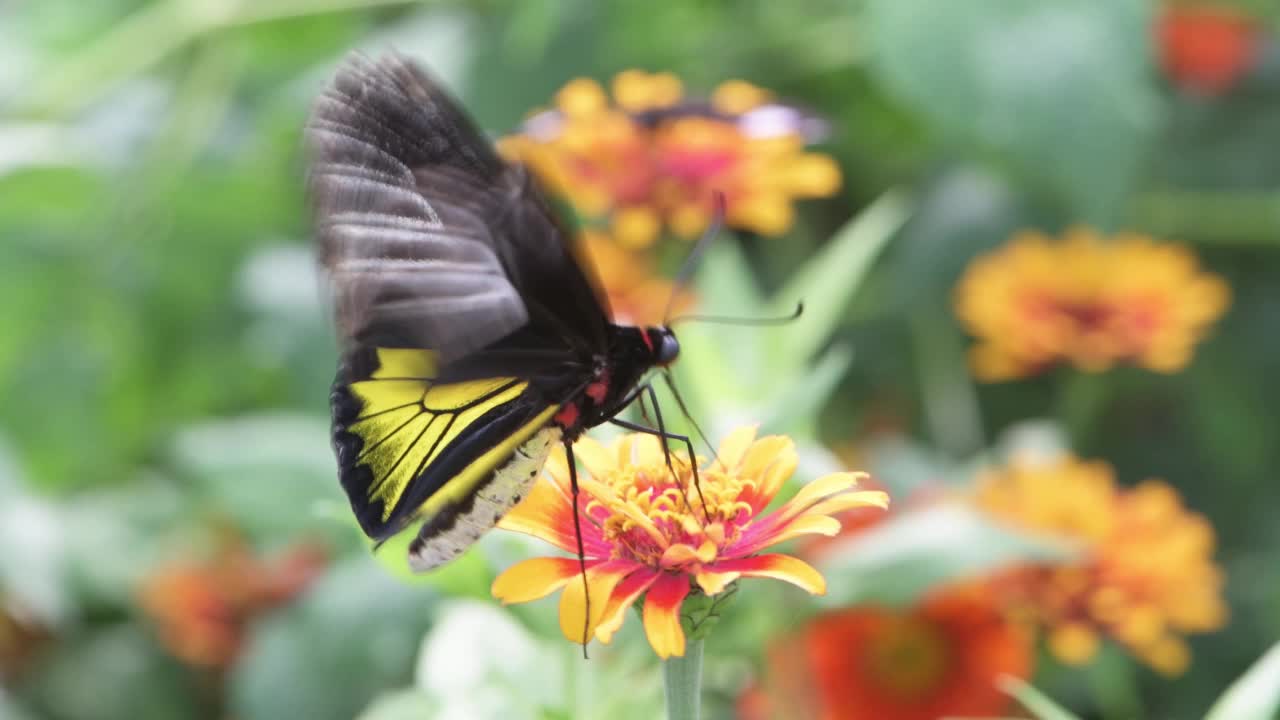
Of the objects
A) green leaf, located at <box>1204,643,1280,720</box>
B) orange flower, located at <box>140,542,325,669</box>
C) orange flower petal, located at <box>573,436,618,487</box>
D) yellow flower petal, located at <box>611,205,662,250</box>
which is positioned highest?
orange flower petal, located at <box>573,436,618,487</box>

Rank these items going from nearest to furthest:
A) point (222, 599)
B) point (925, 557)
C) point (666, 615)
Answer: point (666, 615) → point (925, 557) → point (222, 599)

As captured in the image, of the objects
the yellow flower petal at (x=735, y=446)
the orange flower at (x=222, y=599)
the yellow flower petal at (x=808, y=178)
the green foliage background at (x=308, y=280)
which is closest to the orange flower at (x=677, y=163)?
the yellow flower petal at (x=808, y=178)

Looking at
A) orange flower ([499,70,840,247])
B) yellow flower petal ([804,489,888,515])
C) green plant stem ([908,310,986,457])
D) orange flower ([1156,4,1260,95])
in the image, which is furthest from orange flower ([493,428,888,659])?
orange flower ([1156,4,1260,95])

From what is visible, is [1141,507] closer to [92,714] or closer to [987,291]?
[987,291]

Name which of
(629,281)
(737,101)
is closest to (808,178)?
(737,101)

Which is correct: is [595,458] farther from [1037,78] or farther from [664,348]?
[1037,78]

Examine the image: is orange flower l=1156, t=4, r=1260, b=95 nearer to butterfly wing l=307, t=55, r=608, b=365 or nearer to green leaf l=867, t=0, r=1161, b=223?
green leaf l=867, t=0, r=1161, b=223
